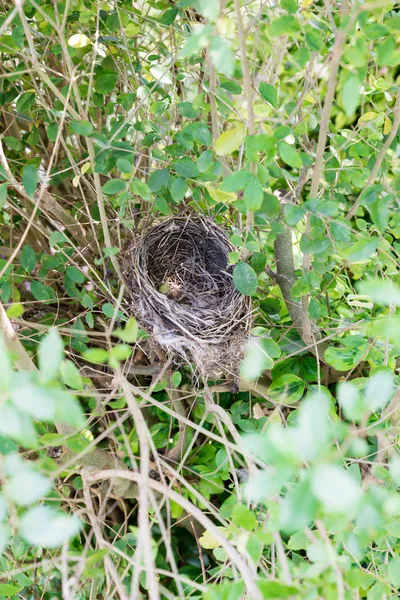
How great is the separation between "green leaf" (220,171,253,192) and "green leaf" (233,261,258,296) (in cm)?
27

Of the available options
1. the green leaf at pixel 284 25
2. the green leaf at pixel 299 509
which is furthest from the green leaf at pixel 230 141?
the green leaf at pixel 299 509

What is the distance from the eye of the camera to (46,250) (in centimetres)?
147

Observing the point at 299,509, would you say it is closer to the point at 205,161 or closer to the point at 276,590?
the point at 276,590

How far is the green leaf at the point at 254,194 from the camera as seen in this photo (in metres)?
0.75

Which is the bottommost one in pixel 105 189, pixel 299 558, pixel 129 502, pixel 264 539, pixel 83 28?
pixel 129 502

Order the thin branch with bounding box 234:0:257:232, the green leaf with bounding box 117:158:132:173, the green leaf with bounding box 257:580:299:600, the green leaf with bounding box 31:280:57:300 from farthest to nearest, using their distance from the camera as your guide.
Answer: the green leaf with bounding box 31:280:57:300 < the green leaf with bounding box 117:158:132:173 < the thin branch with bounding box 234:0:257:232 < the green leaf with bounding box 257:580:299:600

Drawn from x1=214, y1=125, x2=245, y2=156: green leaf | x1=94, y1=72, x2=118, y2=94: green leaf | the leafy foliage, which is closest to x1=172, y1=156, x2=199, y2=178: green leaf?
the leafy foliage

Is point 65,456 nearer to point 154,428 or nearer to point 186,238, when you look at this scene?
point 154,428

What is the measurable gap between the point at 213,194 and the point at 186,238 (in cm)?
45

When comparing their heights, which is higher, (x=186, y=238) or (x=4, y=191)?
(x=4, y=191)

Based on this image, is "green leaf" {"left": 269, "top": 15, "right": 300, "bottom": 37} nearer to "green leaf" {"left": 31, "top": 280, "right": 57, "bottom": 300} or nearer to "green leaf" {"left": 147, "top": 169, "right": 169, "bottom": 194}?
"green leaf" {"left": 147, "top": 169, "right": 169, "bottom": 194}

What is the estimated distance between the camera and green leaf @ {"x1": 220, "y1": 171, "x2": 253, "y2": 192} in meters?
0.75

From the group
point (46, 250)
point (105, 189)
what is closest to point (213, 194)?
point (105, 189)

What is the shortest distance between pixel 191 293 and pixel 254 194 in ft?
2.03
